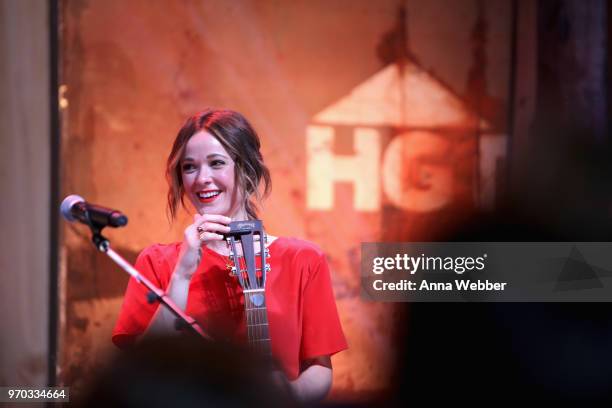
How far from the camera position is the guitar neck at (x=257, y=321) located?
2.15 metres

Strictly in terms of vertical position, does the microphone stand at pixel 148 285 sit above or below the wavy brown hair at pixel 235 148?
below

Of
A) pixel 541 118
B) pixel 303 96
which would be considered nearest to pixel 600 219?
pixel 541 118

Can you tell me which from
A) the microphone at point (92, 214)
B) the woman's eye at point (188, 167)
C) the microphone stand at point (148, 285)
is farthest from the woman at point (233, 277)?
the microphone at point (92, 214)

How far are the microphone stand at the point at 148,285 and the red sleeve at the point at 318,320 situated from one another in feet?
1.47

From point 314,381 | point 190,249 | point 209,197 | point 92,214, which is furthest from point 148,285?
point 314,381

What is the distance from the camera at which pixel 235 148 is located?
2273mm

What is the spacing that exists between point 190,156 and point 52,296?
0.87 meters

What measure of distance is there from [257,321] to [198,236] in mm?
299

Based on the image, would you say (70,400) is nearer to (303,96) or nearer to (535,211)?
(303,96)

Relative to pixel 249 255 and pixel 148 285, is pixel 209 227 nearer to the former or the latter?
pixel 249 255

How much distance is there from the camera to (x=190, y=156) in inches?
89.7

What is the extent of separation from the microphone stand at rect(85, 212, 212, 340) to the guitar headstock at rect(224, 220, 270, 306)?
13.2 inches

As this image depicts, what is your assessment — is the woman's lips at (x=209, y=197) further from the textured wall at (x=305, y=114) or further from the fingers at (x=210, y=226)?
the textured wall at (x=305, y=114)

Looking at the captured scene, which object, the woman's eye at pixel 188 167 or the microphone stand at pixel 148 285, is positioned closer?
the microphone stand at pixel 148 285
